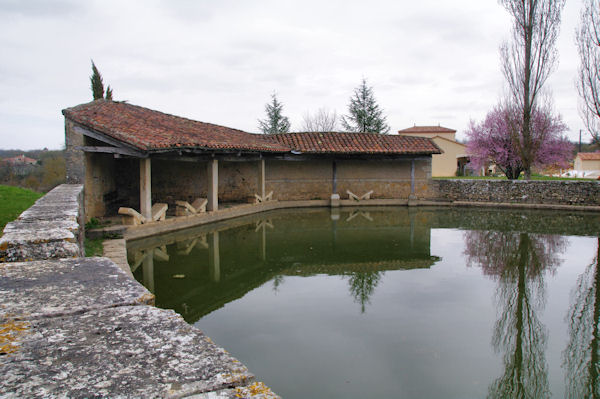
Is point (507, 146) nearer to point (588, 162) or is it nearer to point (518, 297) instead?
point (518, 297)

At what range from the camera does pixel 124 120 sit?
11070mm

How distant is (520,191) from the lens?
17812mm

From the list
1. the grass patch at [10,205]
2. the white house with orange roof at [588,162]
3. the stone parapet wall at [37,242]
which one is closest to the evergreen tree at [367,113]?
the grass patch at [10,205]

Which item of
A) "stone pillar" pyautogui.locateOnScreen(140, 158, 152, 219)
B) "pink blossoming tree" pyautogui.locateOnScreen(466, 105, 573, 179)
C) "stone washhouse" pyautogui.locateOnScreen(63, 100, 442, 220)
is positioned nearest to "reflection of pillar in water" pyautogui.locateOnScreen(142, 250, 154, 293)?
"stone pillar" pyautogui.locateOnScreen(140, 158, 152, 219)

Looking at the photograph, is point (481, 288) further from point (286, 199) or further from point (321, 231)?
point (286, 199)

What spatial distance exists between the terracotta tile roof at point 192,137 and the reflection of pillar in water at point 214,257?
99.9 inches

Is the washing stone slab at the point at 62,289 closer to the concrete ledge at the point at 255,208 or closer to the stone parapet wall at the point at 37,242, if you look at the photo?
the stone parapet wall at the point at 37,242

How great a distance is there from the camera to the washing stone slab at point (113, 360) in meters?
1.24

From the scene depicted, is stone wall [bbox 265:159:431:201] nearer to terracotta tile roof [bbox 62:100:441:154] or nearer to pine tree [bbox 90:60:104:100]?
terracotta tile roof [bbox 62:100:441:154]

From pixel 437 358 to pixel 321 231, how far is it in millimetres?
7670

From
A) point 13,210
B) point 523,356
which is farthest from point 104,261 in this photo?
point 13,210

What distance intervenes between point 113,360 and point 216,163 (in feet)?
40.2

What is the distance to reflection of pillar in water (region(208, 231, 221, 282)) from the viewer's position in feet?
23.3

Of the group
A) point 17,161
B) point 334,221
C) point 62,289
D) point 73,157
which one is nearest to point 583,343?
point 62,289
